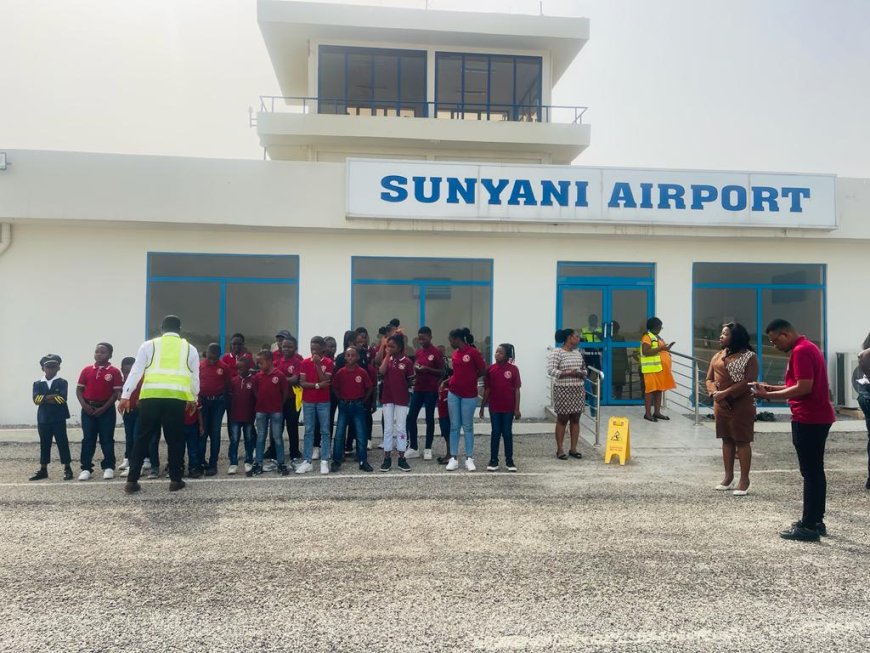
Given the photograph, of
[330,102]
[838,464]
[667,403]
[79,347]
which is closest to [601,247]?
[667,403]

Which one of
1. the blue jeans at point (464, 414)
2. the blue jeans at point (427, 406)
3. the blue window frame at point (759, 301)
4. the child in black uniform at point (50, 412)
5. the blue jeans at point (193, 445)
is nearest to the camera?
the child in black uniform at point (50, 412)

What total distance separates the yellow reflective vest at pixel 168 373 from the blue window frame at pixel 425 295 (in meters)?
5.13

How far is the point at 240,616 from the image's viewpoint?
3863mm

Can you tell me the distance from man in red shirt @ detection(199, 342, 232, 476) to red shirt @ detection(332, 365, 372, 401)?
4.78 feet

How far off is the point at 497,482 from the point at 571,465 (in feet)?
4.64

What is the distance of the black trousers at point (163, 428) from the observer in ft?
22.7

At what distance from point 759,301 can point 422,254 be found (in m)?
7.15

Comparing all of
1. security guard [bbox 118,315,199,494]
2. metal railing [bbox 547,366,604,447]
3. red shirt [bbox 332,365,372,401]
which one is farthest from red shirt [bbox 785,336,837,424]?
security guard [bbox 118,315,199,494]

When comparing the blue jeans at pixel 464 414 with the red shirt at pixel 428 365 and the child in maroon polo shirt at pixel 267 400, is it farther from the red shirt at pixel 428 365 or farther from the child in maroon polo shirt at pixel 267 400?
the child in maroon polo shirt at pixel 267 400

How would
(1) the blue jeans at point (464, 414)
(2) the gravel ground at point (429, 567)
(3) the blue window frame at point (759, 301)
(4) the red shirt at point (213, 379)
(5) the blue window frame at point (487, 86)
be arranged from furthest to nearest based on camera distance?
(5) the blue window frame at point (487, 86) < (3) the blue window frame at point (759, 301) < (1) the blue jeans at point (464, 414) < (4) the red shirt at point (213, 379) < (2) the gravel ground at point (429, 567)

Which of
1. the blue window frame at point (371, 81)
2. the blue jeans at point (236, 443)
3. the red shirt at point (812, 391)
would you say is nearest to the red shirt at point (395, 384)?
the blue jeans at point (236, 443)

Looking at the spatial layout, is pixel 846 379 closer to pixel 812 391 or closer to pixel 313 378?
pixel 812 391

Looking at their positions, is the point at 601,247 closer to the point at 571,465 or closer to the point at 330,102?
the point at 571,465

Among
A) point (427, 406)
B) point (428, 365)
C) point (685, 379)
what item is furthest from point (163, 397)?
point (685, 379)
